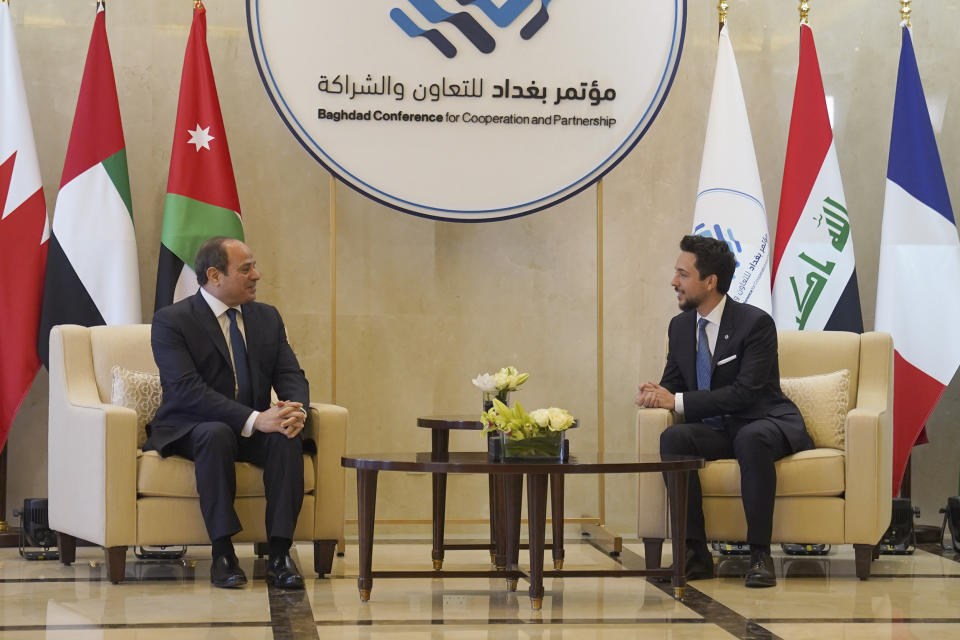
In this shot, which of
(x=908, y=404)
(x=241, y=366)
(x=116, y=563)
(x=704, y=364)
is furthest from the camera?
(x=908, y=404)

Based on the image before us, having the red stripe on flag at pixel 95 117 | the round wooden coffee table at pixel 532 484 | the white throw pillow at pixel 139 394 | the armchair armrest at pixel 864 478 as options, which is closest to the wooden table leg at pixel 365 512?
the round wooden coffee table at pixel 532 484

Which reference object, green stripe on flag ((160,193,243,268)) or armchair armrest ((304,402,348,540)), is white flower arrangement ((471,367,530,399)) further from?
green stripe on flag ((160,193,243,268))

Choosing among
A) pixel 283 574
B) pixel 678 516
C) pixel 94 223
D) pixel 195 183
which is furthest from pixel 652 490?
pixel 94 223

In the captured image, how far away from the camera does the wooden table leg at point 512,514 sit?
139 inches

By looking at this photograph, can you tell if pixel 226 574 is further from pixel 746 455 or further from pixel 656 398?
pixel 746 455

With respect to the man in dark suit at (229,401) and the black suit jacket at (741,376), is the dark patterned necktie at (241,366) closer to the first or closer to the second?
the man in dark suit at (229,401)

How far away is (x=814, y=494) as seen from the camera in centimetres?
397

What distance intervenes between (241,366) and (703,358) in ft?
5.14

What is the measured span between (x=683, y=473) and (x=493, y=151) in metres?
1.80

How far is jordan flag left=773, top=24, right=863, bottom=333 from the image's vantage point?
4.92 meters

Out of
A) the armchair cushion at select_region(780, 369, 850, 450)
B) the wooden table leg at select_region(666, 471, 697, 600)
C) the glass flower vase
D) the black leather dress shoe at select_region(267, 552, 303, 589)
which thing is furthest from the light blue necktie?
the black leather dress shoe at select_region(267, 552, 303, 589)

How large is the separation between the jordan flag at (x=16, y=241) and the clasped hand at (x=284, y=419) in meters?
1.41

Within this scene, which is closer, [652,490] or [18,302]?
[652,490]

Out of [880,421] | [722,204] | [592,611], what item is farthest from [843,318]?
[592,611]
